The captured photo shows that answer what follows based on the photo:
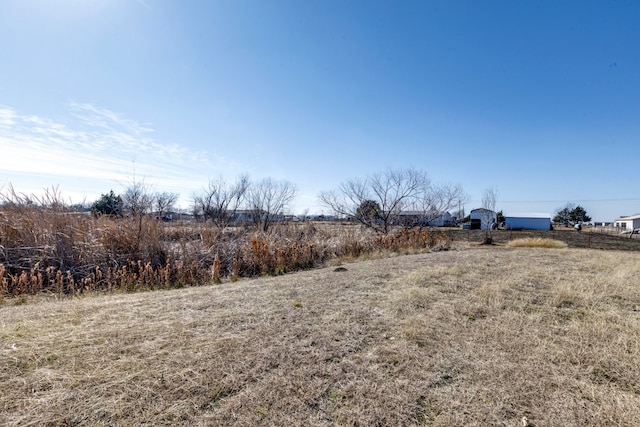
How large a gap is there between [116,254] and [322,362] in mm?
5928

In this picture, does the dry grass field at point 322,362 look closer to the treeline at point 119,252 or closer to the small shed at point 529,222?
the treeline at point 119,252

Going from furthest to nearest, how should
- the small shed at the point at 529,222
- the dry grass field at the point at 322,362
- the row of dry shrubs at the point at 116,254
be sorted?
the small shed at the point at 529,222
the row of dry shrubs at the point at 116,254
the dry grass field at the point at 322,362

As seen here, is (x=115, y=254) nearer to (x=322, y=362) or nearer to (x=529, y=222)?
(x=322, y=362)

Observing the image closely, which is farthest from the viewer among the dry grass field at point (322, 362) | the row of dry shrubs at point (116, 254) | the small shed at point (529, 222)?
the small shed at point (529, 222)

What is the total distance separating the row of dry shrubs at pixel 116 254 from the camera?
520cm

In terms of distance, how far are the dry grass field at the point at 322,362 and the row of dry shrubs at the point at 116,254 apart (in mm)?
1957

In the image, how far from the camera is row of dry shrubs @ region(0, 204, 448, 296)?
5.20 meters

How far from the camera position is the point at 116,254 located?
6.23m

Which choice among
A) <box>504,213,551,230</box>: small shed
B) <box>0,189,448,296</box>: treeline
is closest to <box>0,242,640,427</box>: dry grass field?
<box>0,189,448,296</box>: treeline

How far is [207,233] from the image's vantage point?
309 inches

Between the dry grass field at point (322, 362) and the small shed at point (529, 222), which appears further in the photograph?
the small shed at point (529, 222)

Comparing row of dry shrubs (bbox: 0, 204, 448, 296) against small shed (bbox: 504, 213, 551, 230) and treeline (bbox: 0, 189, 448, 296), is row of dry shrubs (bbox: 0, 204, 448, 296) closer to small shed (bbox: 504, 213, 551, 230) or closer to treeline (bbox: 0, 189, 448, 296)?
treeline (bbox: 0, 189, 448, 296)

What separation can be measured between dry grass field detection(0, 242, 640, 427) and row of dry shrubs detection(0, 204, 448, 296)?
1957mm

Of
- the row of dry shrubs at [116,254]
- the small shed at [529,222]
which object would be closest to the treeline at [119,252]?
the row of dry shrubs at [116,254]
